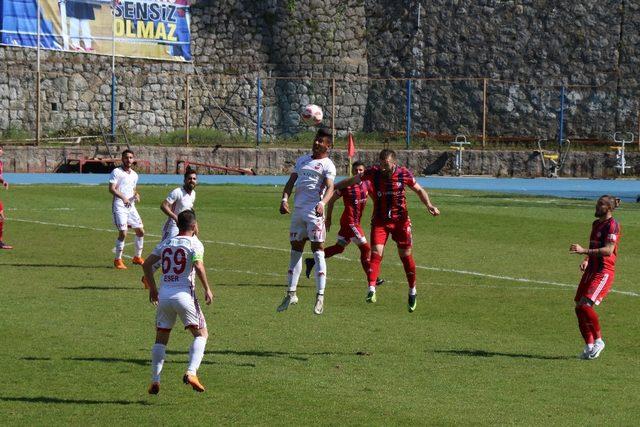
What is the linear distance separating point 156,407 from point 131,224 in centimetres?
1169

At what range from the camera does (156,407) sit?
1132 cm

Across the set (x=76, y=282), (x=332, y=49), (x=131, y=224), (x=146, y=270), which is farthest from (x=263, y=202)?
(x=146, y=270)

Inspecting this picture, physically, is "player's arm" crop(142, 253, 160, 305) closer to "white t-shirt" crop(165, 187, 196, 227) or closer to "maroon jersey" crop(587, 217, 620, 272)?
"maroon jersey" crop(587, 217, 620, 272)

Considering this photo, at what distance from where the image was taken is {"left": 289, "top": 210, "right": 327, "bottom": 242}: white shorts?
1678cm

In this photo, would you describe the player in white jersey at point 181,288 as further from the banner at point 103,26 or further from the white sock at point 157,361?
the banner at point 103,26

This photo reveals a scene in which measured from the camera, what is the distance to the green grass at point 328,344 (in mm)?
11344

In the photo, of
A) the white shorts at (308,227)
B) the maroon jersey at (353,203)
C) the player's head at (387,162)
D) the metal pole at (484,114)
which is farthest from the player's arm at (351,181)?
the metal pole at (484,114)

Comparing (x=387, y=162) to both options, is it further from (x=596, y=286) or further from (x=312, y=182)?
(x=596, y=286)

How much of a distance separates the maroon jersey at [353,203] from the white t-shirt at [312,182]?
4.01 metres

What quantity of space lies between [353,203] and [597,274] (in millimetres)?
7872

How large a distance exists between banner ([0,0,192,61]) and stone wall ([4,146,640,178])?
5.30 meters

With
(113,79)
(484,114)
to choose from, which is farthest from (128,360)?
(484,114)

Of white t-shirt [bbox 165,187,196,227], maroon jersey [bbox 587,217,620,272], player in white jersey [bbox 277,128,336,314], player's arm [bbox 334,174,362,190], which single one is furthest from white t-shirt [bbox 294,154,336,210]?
maroon jersey [bbox 587,217,620,272]

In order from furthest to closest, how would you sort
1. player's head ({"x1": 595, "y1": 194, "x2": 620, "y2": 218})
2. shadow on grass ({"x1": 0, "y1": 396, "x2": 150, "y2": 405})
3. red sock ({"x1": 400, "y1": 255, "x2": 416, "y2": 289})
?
red sock ({"x1": 400, "y1": 255, "x2": 416, "y2": 289}) → player's head ({"x1": 595, "y1": 194, "x2": 620, "y2": 218}) → shadow on grass ({"x1": 0, "y1": 396, "x2": 150, "y2": 405})
